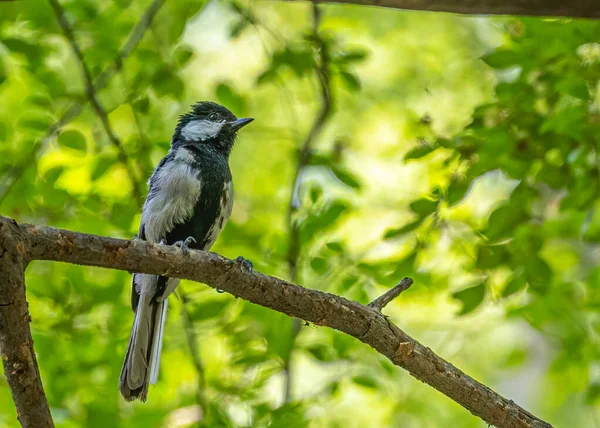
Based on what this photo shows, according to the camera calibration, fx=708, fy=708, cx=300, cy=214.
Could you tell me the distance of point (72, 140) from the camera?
→ 384 cm

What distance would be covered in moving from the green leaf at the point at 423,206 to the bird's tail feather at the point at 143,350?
157 centimetres

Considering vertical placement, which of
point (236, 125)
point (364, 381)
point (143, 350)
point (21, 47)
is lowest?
point (143, 350)

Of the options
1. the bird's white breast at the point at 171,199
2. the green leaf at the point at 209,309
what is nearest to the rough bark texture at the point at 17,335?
the green leaf at the point at 209,309

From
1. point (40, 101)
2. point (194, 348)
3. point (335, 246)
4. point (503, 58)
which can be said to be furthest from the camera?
point (194, 348)

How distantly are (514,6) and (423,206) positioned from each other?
1.76 m

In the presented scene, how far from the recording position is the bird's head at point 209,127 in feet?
14.4

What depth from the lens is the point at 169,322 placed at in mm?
4855

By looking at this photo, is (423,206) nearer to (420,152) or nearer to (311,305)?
(420,152)

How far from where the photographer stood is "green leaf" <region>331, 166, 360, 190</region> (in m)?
3.87

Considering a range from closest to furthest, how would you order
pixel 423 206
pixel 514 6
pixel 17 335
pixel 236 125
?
pixel 514 6
pixel 17 335
pixel 423 206
pixel 236 125

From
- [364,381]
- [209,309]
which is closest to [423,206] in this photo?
[364,381]

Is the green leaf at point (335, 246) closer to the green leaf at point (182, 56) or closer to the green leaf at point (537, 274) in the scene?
the green leaf at point (537, 274)

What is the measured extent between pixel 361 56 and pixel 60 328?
230cm

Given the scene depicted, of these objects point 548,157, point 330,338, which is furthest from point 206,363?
point 548,157
